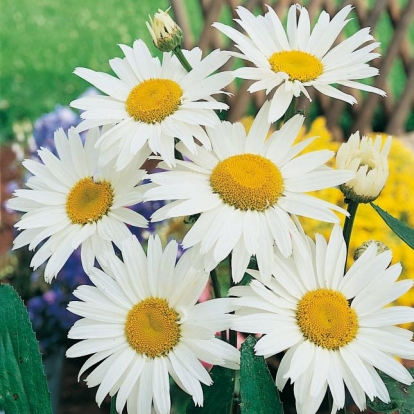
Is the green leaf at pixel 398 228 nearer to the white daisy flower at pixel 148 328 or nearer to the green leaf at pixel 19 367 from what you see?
the white daisy flower at pixel 148 328

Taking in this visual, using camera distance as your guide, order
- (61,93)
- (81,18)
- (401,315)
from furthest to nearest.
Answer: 1. (81,18)
2. (61,93)
3. (401,315)

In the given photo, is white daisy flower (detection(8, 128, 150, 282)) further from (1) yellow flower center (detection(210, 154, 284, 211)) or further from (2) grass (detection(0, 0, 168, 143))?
(2) grass (detection(0, 0, 168, 143))

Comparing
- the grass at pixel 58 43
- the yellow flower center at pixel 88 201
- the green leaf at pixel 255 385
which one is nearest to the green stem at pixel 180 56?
the yellow flower center at pixel 88 201

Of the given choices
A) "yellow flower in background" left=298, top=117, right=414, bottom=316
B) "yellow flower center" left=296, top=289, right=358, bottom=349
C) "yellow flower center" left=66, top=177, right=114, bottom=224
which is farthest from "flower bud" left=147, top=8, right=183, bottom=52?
"yellow flower in background" left=298, top=117, right=414, bottom=316

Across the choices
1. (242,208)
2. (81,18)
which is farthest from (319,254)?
(81,18)

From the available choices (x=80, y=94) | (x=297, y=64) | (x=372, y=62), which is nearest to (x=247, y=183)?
(x=297, y=64)

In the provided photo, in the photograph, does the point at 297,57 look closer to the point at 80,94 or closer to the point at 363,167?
the point at 363,167

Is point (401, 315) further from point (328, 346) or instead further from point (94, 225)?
point (94, 225)
